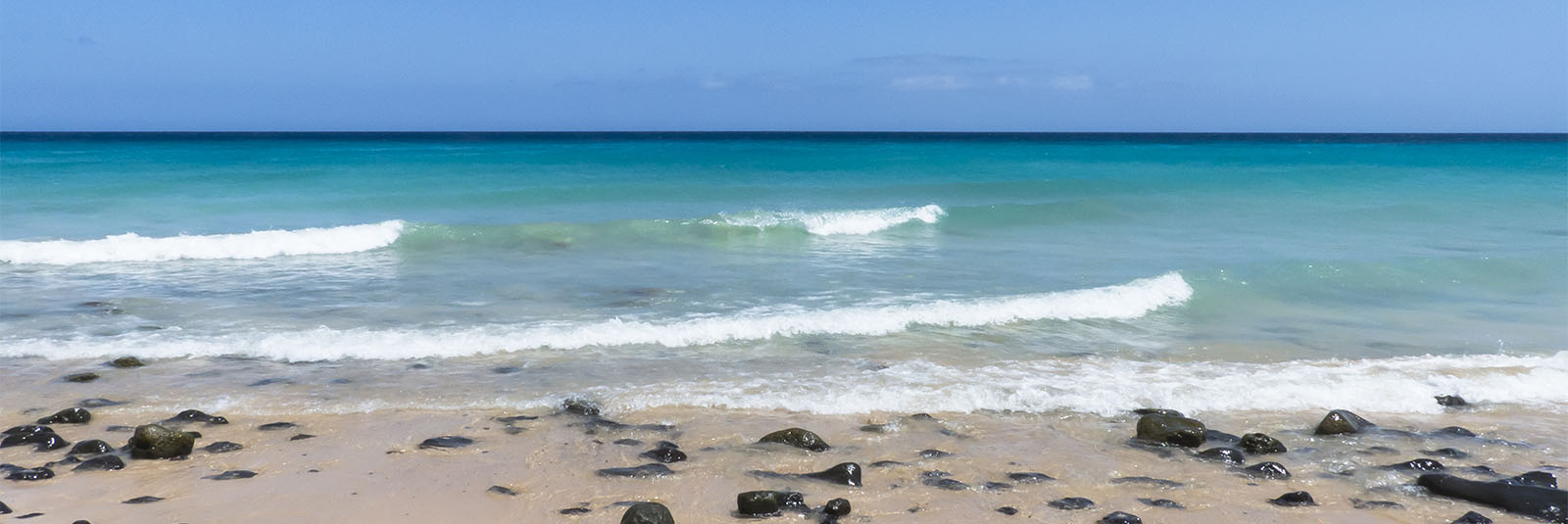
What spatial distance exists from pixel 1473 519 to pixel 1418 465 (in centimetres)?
90

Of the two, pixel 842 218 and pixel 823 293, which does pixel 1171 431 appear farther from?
pixel 842 218

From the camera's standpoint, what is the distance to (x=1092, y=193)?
27.3 meters

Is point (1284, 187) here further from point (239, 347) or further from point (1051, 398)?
point (239, 347)

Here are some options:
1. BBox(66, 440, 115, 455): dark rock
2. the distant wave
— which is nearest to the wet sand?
BBox(66, 440, 115, 455): dark rock

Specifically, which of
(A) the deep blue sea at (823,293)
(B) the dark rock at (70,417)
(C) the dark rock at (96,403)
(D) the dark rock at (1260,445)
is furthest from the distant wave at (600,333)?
(D) the dark rock at (1260,445)

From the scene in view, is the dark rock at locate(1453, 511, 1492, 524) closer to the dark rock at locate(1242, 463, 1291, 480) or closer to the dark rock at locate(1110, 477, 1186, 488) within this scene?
the dark rock at locate(1242, 463, 1291, 480)

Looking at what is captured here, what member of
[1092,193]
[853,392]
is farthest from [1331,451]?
[1092,193]

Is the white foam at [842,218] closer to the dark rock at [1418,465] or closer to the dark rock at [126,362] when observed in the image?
the dark rock at [126,362]

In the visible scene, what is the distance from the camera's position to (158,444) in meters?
5.62

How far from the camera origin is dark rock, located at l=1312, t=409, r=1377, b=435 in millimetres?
6414

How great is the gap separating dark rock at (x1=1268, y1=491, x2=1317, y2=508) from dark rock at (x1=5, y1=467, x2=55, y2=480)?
585cm


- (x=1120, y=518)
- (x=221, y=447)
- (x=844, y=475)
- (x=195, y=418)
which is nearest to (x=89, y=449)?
(x=221, y=447)

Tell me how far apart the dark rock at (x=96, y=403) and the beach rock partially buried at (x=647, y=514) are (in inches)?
162

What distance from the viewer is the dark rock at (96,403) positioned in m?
6.76
